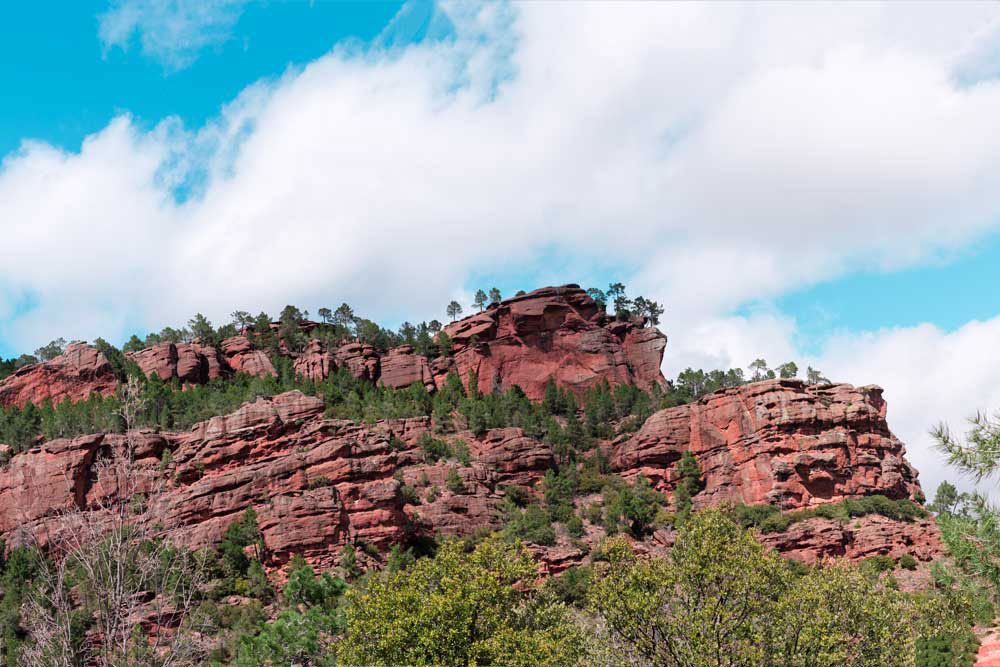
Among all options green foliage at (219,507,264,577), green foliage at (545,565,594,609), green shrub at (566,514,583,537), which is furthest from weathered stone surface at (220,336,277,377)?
green foliage at (545,565,594,609)

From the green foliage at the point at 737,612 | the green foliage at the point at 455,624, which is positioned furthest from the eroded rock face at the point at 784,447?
the green foliage at the point at 737,612

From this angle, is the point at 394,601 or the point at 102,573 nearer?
the point at 102,573

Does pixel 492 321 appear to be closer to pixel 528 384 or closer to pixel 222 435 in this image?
pixel 528 384

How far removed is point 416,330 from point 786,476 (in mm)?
61411

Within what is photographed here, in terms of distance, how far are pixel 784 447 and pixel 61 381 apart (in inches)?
3288

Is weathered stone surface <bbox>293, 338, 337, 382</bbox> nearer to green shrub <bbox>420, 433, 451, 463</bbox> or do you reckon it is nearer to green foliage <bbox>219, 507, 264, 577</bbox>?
green shrub <bbox>420, 433, 451, 463</bbox>

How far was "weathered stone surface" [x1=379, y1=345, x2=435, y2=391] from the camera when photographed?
110875mm

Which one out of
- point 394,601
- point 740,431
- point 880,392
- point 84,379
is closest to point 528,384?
point 740,431

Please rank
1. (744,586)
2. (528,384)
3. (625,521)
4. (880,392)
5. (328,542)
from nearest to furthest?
(744,586)
(328,542)
(625,521)
(880,392)
(528,384)

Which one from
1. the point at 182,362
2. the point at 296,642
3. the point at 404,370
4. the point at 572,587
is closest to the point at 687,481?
the point at 572,587

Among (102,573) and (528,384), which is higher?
(528,384)

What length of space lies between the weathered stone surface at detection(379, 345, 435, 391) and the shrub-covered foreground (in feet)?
221

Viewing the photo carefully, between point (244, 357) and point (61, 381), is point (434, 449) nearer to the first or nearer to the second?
point (244, 357)

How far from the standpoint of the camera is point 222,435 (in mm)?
78125
